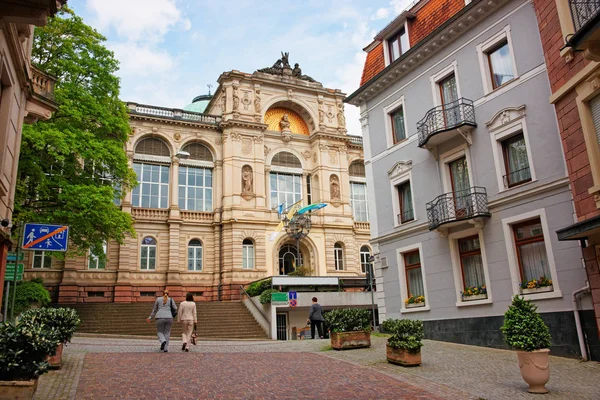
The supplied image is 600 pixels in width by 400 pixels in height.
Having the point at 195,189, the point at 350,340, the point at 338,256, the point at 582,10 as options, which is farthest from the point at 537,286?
the point at 195,189

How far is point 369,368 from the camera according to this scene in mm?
11867

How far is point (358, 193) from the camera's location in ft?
139

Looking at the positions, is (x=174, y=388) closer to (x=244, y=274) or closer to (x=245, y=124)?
(x=244, y=274)

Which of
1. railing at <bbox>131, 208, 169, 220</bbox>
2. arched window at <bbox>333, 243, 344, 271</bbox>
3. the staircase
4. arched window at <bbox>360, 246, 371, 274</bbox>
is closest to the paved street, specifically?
the staircase

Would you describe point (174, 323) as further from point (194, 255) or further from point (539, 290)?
point (539, 290)

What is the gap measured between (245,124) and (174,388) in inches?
1157

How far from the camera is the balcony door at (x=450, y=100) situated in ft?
56.5

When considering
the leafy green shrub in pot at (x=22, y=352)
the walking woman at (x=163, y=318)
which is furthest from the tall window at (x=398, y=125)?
the leafy green shrub in pot at (x=22, y=352)

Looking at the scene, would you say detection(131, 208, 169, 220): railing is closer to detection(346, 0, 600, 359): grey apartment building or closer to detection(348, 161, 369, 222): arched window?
detection(348, 161, 369, 222): arched window

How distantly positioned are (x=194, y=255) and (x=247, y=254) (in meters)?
3.78

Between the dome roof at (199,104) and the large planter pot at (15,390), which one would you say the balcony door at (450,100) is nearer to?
the large planter pot at (15,390)

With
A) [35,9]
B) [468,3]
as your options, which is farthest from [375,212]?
[35,9]

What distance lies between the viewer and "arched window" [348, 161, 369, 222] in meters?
41.6

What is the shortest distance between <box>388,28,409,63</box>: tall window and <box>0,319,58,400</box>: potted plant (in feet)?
55.8
